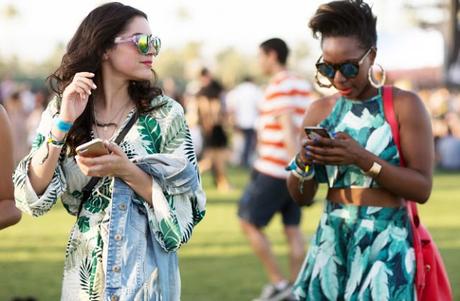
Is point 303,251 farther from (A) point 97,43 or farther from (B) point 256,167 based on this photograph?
(A) point 97,43

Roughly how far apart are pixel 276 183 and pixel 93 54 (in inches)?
183

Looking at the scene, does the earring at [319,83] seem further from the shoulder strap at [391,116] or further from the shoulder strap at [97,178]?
the shoulder strap at [97,178]

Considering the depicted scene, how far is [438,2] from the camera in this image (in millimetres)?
18547

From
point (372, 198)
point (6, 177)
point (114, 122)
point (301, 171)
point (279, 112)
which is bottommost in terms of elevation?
point (279, 112)

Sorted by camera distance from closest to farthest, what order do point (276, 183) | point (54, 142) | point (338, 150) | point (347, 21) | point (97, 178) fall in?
point (54, 142) < point (97, 178) < point (338, 150) < point (347, 21) < point (276, 183)

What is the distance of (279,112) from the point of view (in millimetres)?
9102

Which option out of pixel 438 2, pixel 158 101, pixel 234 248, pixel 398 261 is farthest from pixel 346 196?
pixel 438 2

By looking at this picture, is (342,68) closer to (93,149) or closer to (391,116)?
(391,116)

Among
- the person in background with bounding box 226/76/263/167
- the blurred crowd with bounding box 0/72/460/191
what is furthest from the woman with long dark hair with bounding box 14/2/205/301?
the person in background with bounding box 226/76/263/167

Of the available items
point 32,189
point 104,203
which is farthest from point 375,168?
point 32,189

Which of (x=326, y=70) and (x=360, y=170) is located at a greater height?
(x=326, y=70)

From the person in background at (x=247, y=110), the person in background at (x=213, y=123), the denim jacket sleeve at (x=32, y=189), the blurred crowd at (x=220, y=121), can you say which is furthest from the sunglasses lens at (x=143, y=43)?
the person in background at (x=247, y=110)

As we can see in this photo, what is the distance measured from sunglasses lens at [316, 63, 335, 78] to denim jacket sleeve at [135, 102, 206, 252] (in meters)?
1.04

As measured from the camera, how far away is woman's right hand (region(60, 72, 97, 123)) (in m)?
4.37
